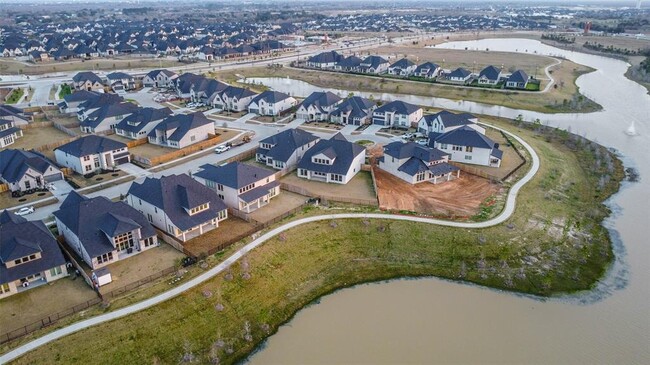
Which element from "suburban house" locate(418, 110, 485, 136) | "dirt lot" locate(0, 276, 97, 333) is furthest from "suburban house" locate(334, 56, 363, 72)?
"dirt lot" locate(0, 276, 97, 333)

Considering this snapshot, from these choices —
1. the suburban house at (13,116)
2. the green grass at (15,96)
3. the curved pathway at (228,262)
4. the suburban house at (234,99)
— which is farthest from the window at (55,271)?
the green grass at (15,96)

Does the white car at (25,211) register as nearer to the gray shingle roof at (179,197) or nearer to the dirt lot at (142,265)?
the gray shingle roof at (179,197)

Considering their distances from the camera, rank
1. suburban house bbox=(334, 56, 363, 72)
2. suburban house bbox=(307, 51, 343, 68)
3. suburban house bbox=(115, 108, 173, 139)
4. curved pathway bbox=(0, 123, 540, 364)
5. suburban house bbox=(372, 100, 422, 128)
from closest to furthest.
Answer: curved pathway bbox=(0, 123, 540, 364)
suburban house bbox=(115, 108, 173, 139)
suburban house bbox=(372, 100, 422, 128)
suburban house bbox=(334, 56, 363, 72)
suburban house bbox=(307, 51, 343, 68)

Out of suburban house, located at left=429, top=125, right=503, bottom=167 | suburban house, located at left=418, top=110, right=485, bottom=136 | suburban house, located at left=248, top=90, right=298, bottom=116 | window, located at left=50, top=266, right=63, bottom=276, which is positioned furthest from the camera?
suburban house, located at left=248, top=90, right=298, bottom=116

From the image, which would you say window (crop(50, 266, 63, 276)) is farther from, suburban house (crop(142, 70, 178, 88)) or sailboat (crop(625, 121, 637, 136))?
sailboat (crop(625, 121, 637, 136))

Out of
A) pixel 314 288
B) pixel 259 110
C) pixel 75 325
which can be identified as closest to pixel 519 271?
pixel 314 288

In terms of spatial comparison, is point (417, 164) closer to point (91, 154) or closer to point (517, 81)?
point (91, 154)
